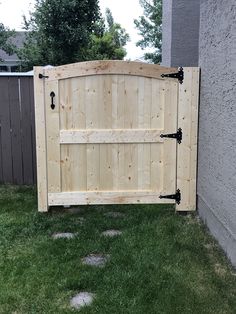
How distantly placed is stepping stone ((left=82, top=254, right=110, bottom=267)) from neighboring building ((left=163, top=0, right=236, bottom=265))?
100 cm

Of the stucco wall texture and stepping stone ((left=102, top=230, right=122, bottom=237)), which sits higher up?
the stucco wall texture

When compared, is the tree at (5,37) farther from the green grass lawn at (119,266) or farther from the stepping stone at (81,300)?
the stepping stone at (81,300)

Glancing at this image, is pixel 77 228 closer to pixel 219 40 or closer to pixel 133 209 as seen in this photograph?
pixel 133 209

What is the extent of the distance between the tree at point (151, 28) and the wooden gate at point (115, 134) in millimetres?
22343

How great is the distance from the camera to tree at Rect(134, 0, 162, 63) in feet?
88.7

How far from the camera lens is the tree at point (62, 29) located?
1591 cm

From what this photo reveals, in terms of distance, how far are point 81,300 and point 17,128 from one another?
365cm

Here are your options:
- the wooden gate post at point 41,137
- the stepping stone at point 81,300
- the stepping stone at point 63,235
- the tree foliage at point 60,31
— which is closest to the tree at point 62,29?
the tree foliage at point 60,31

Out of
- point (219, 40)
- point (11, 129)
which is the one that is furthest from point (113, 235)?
point (11, 129)

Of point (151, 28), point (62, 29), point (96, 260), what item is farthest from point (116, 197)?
point (151, 28)

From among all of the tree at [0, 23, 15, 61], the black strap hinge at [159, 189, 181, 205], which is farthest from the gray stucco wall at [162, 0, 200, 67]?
the tree at [0, 23, 15, 61]

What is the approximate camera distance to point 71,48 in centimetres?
1695

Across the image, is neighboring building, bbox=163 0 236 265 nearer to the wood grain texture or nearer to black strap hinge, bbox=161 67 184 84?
black strap hinge, bbox=161 67 184 84

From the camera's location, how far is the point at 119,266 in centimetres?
350
